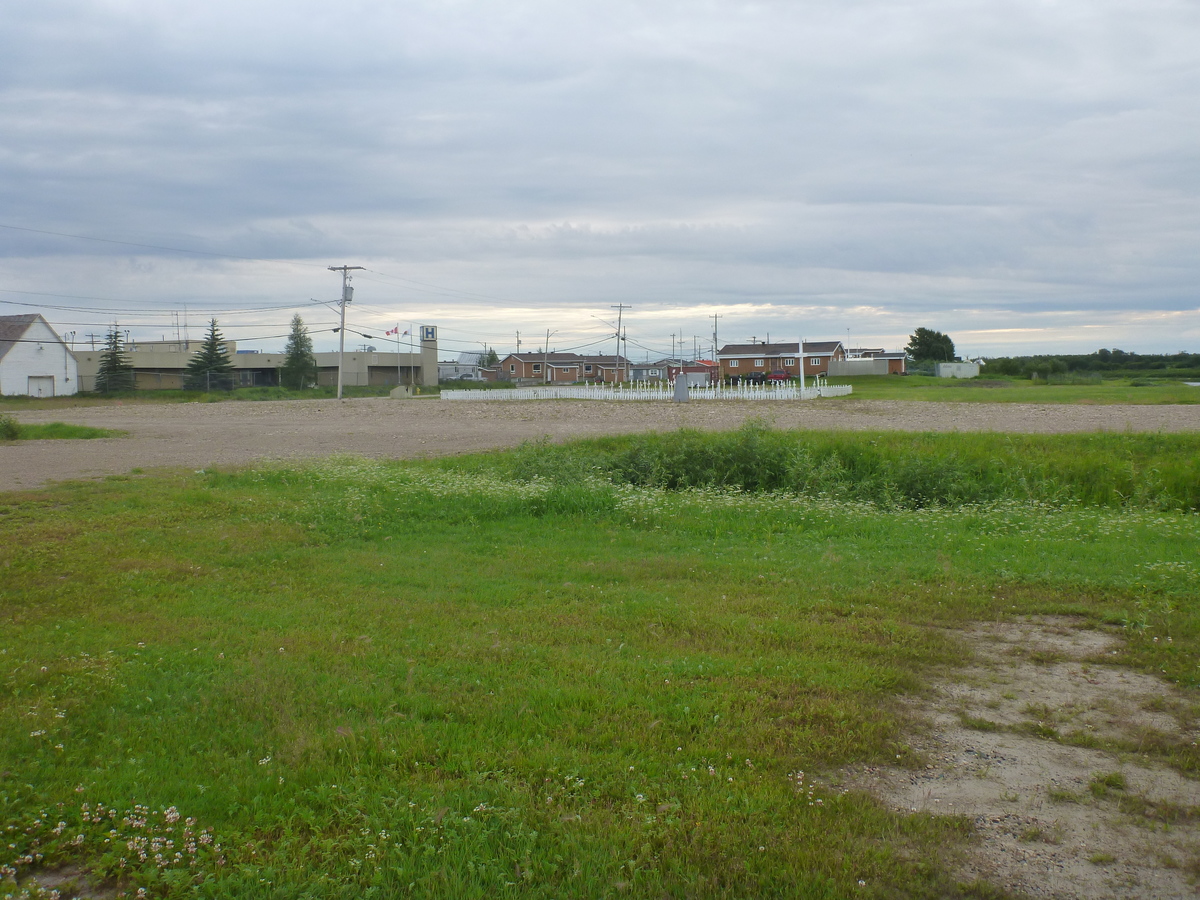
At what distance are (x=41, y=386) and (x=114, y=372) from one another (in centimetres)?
770

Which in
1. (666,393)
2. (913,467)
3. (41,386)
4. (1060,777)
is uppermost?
(41,386)

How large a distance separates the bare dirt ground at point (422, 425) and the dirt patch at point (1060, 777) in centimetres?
1447

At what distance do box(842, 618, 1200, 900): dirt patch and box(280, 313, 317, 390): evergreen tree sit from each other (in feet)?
267

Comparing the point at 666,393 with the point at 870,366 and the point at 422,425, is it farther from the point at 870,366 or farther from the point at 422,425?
the point at 870,366

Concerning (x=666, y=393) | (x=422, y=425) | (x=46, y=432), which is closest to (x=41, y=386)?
(x=46, y=432)

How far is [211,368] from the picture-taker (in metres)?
77.6

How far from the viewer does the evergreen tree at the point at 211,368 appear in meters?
72.9

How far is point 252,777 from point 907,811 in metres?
3.20

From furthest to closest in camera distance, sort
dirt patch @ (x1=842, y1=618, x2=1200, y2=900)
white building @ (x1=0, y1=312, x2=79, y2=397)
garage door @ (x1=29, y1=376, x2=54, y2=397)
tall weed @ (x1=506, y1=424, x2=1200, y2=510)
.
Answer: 1. garage door @ (x1=29, y1=376, x2=54, y2=397)
2. white building @ (x1=0, y1=312, x2=79, y2=397)
3. tall weed @ (x1=506, y1=424, x2=1200, y2=510)
4. dirt patch @ (x1=842, y1=618, x2=1200, y2=900)

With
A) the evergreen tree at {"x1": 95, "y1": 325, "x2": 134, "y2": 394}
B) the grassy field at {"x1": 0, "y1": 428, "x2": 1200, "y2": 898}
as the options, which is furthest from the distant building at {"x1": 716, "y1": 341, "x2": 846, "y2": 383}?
the grassy field at {"x1": 0, "y1": 428, "x2": 1200, "y2": 898}

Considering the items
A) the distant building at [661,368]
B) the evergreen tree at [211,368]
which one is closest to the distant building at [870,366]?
the distant building at [661,368]

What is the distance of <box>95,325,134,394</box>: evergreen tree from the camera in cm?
7156

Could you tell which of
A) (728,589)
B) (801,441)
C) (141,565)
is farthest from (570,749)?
(801,441)

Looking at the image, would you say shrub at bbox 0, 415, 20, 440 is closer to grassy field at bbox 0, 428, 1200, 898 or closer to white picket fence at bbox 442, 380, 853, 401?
grassy field at bbox 0, 428, 1200, 898
